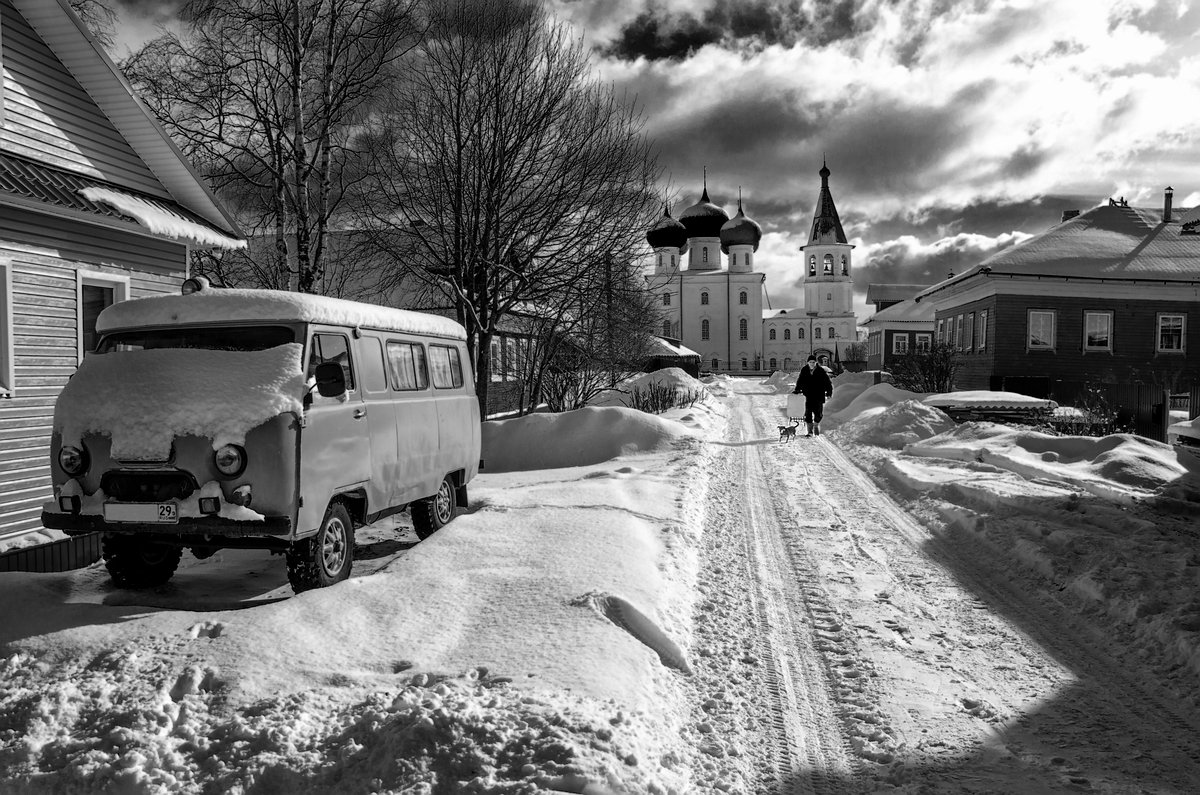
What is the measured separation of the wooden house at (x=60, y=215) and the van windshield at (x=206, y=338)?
2.95 metres

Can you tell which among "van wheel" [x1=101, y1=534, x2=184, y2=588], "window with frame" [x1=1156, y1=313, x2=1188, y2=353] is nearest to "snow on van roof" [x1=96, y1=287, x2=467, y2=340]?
"van wheel" [x1=101, y1=534, x2=184, y2=588]

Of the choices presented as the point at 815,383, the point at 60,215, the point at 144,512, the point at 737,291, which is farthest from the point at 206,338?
the point at 737,291

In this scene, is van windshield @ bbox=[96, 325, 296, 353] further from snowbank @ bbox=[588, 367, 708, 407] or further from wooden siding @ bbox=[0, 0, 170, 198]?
snowbank @ bbox=[588, 367, 708, 407]

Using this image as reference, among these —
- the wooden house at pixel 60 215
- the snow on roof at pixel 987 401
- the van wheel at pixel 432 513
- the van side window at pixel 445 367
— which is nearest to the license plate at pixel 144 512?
the van wheel at pixel 432 513

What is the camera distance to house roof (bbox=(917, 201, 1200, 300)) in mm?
25344

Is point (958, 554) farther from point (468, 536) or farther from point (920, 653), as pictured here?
point (468, 536)

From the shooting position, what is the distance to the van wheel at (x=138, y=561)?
5.92m

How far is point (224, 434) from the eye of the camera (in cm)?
515

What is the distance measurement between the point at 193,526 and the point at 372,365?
197 cm

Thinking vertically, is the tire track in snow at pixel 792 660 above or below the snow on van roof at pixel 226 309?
below

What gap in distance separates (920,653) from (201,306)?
221 inches

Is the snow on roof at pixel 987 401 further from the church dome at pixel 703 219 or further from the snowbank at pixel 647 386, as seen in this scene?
the church dome at pixel 703 219

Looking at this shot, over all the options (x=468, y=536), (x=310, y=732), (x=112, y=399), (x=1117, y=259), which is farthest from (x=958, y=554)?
(x=1117, y=259)

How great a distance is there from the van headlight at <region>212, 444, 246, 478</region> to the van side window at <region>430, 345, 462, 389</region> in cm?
290
